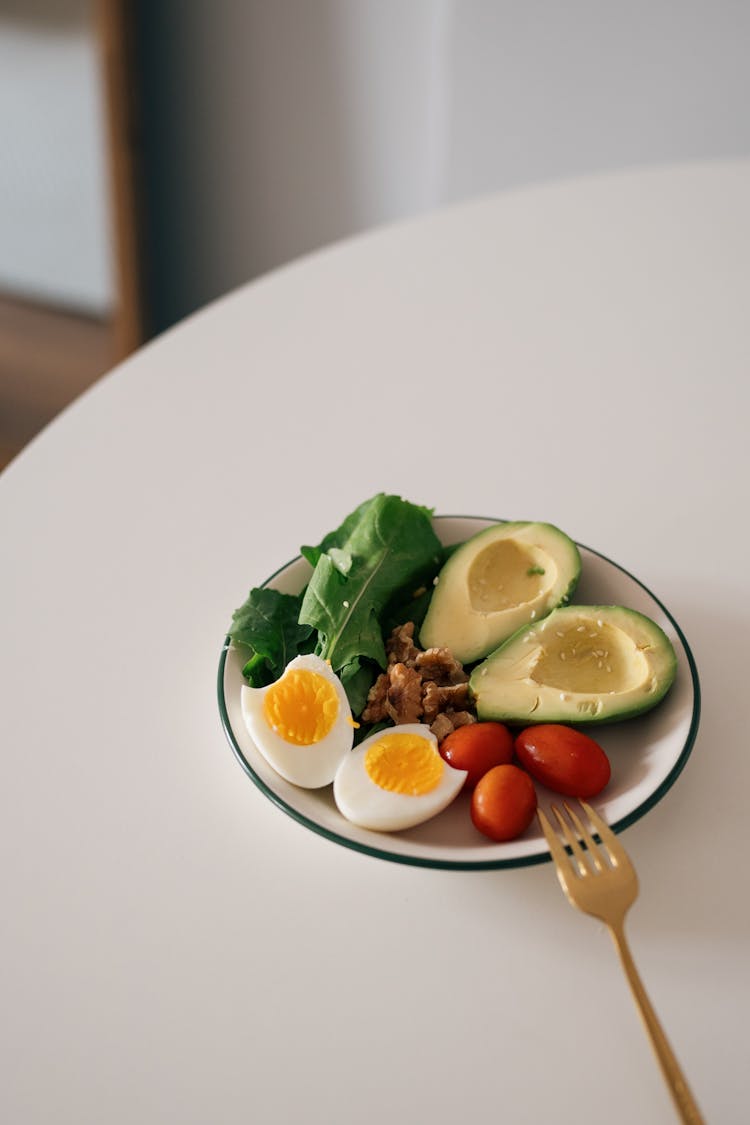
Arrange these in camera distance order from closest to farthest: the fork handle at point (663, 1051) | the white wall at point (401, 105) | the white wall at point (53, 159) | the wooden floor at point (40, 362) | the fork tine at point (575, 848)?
the fork handle at point (663, 1051) → the fork tine at point (575, 848) → the white wall at point (401, 105) → the white wall at point (53, 159) → the wooden floor at point (40, 362)

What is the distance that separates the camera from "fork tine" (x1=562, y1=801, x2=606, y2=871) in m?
0.73

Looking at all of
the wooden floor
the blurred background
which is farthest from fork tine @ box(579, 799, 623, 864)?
the wooden floor

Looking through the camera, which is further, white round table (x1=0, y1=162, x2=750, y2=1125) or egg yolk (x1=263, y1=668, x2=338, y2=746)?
egg yolk (x1=263, y1=668, x2=338, y2=746)

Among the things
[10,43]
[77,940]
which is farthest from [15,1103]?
[10,43]

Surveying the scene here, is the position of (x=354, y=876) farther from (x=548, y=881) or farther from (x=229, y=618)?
(x=229, y=618)

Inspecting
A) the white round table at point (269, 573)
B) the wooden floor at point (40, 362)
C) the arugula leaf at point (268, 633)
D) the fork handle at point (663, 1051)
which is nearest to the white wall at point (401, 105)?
the wooden floor at point (40, 362)

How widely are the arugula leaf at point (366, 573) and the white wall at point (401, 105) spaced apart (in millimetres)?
1598

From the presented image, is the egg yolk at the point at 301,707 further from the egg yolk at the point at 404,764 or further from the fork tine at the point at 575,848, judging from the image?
the fork tine at the point at 575,848

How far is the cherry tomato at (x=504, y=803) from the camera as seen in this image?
2.53ft

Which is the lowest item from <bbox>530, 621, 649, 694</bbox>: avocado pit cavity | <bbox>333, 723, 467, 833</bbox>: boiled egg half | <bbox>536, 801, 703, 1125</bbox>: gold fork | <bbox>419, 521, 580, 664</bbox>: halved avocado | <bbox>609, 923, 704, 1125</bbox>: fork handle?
<bbox>609, 923, 704, 1125</bbox>: fork handle

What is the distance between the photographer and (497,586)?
0.96 meters

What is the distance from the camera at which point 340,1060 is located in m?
0.70

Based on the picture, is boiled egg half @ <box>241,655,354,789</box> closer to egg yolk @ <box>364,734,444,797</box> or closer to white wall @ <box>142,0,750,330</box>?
egg yolk @ <box>364,734,444,797</box>

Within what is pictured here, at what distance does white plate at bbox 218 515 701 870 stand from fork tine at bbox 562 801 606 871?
0.06 ft
